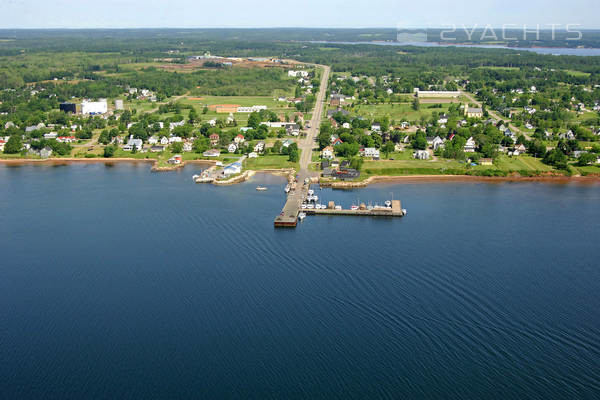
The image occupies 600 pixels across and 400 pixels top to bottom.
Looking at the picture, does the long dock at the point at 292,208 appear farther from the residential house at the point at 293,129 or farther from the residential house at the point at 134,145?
the residential house at the point at 134,145

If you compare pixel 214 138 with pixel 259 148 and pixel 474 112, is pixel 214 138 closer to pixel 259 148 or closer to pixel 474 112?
pixel 259 148

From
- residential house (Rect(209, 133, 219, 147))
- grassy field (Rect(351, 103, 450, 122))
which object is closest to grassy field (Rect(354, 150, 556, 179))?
residential house (Rect(209, 133, 219, 147))

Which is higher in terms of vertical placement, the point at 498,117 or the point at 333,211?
the point at 498,117

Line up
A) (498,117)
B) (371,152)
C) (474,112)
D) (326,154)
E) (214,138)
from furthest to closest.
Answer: (498,117) < (474,112) < (214,138) < (371,152) < (326,154)

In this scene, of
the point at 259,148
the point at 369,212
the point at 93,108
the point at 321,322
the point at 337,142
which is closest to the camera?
the point at 321,322

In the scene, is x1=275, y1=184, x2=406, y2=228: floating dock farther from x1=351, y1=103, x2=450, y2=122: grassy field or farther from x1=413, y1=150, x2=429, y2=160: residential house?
x1=351, y1=103, x2=450, y2=122: grassy field

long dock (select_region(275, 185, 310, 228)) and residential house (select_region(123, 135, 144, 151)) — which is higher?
residential house (select_region(123, 135, 144, 151))

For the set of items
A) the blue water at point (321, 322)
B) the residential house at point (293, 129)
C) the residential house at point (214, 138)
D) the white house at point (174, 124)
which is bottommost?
the blue water at point (321, 322)

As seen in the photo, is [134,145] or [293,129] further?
[293,129]

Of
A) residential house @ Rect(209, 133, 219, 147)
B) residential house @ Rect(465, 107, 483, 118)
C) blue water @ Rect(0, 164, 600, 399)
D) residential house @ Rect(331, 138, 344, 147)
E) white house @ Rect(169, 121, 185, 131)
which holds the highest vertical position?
residential house @ Rect(465, 107, 483, 118)

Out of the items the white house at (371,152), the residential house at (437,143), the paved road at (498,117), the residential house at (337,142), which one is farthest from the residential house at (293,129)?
the paved road at (498,117)

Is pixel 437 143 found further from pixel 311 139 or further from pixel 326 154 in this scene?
pixel 311 139

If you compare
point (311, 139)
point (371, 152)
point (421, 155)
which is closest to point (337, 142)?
point (311, 139)

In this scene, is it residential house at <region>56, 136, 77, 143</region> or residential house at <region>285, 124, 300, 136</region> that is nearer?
residential house at <region>56, 136, 77, 143</region>
